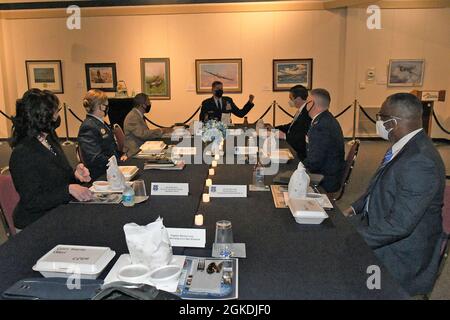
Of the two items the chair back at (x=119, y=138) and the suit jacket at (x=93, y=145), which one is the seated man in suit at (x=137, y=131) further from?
the suit jacket at (x=93, y=145)

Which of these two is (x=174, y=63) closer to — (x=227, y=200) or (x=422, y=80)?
(x=422, y=80)

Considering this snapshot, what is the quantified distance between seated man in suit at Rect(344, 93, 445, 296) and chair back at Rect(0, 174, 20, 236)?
6.63 feet

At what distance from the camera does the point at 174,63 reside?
9.07 meters

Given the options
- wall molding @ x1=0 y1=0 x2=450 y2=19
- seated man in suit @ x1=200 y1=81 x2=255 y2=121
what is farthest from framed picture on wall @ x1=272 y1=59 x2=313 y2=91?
seated man in suit @ x1=200 y1=81 x2=255 y2=121

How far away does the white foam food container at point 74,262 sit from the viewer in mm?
1504

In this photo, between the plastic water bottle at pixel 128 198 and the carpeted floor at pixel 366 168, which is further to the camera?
the carpeted floor at pixel 366 168

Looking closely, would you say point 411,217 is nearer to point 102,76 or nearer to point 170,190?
point 170,190

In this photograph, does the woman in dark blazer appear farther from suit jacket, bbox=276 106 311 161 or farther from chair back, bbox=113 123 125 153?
suit jacket, bbox=276 106 311 161

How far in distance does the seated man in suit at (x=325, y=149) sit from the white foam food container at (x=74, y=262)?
2.24 meters

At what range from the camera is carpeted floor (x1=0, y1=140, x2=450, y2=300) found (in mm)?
3021

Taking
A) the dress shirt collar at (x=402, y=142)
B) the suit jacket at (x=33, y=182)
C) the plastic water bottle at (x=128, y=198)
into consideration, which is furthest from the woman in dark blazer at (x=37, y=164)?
the dress shirt collar at (x=402, y=142)

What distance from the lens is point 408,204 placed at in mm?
1961

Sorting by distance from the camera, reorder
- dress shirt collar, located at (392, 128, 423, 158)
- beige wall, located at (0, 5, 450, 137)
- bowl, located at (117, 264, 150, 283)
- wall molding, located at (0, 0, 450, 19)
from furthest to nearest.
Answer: beige wall, located at (0, 5, 450, 137) < wall molding, located at (0, 0, 450, 19) < dress shirt collar, located at (392, 128, 423, 158) < bowl, located at (117, 264, 150, 283)
